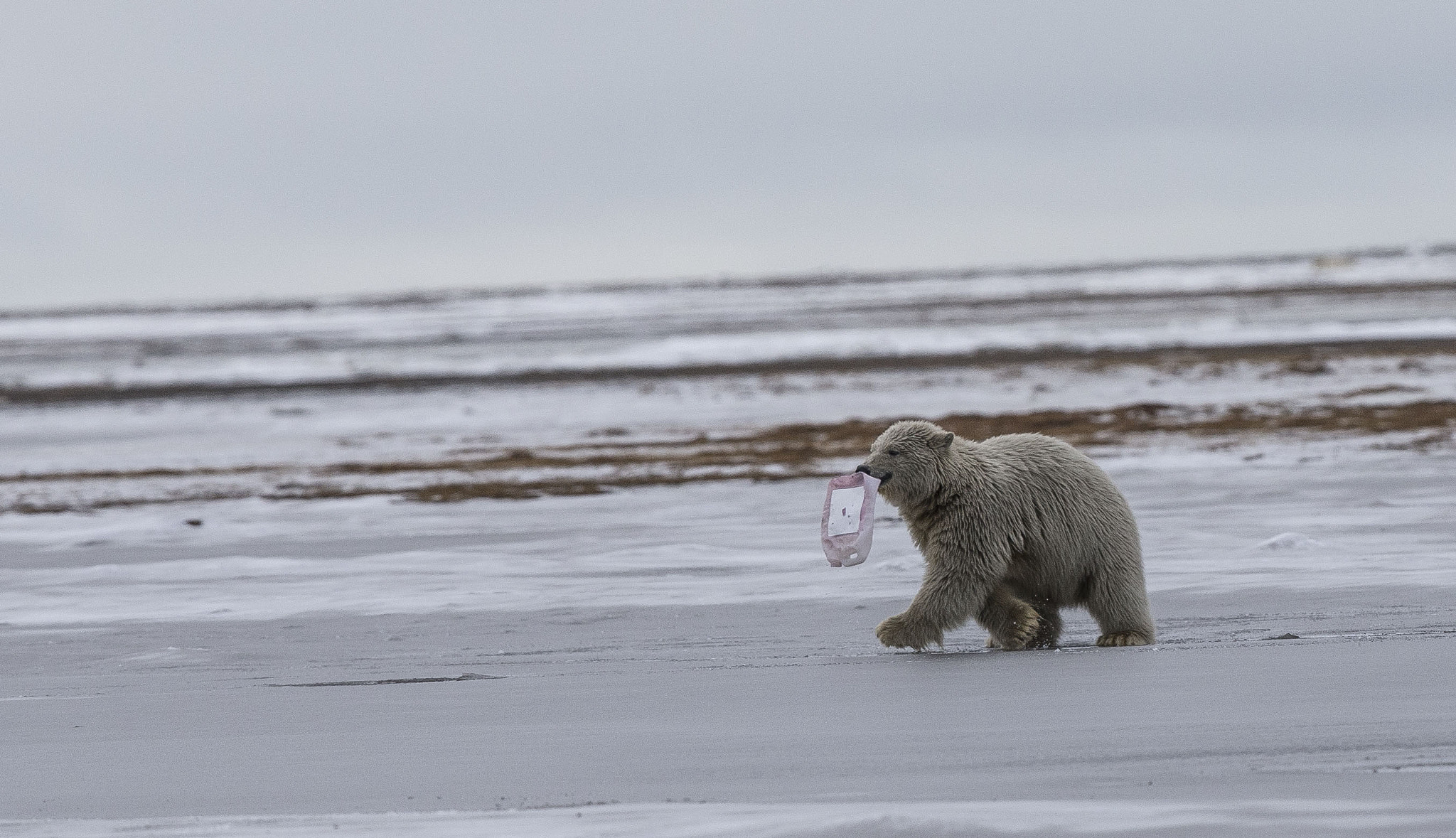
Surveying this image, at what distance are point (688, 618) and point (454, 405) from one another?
58.5 ft

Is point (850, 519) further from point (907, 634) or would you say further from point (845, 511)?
point (907, 634)

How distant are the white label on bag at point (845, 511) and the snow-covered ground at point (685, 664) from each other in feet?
1.69

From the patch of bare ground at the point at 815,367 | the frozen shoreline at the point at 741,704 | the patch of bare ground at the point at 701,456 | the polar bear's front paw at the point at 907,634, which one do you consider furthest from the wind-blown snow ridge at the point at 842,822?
the patch of bare ground at the point at 815,367

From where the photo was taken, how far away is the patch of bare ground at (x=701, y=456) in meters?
13.5

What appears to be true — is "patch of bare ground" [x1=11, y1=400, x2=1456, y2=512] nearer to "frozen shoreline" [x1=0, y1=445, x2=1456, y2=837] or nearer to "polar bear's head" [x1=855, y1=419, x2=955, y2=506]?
"frozen shoreline" [x1=0, y1=445, x2=1456, y2=837]

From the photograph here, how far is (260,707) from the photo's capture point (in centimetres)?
544

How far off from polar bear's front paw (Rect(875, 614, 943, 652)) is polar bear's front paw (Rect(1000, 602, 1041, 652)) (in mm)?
271

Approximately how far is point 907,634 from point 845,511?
54cm

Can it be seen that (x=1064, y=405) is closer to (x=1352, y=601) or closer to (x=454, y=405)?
(x=454, y=405)

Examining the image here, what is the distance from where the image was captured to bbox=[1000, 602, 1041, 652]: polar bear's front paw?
5945mm

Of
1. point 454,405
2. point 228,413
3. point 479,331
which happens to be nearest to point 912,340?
point 454,405

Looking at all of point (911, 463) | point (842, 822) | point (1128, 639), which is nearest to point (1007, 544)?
point (911, 463)

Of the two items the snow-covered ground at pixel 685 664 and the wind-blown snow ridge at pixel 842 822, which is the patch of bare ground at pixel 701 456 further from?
the wind-blown snow ridge at pixel 842 822

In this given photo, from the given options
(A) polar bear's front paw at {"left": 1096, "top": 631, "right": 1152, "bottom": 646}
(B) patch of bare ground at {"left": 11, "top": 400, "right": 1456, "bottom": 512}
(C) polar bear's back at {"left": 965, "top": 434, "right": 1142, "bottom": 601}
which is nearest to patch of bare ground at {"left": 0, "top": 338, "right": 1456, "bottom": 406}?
(B) patch of bare ground at {"left": 11, "top": 400, "right": 1456, "bottom": 512}
